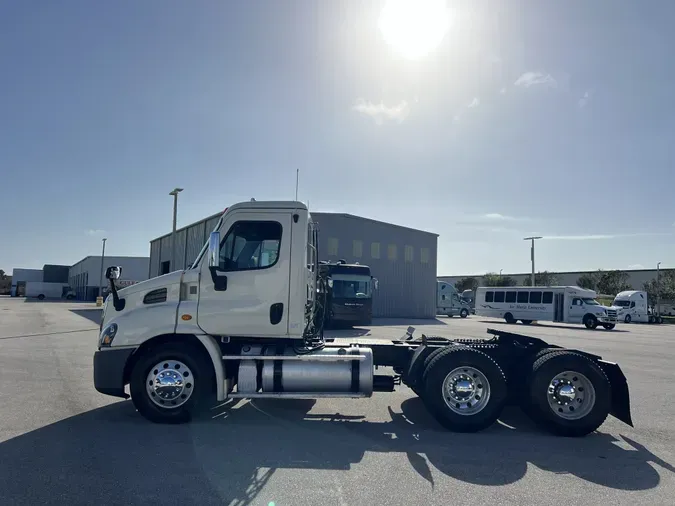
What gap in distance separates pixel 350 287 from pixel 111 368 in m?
18.1

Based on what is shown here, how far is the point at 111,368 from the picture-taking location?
6785 millimetres

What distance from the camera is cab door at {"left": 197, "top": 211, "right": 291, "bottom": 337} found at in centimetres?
688

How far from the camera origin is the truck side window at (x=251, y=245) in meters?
6.97

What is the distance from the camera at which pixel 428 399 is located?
673cm

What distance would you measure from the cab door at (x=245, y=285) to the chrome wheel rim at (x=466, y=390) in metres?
2.35

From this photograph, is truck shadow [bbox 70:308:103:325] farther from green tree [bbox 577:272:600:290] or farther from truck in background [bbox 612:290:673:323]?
green tree [bbox 577:272:600:290]

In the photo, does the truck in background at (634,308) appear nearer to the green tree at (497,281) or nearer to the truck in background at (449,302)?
the truck in background at (449,302)

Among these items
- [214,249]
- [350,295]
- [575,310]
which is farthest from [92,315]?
[575,310]

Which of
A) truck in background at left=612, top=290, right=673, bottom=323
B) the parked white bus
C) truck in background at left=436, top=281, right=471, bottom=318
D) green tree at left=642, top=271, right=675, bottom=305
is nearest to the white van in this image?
truck in background at left=612, top=290, right=673, bottom=323

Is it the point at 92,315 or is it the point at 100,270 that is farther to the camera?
the point at 100,270

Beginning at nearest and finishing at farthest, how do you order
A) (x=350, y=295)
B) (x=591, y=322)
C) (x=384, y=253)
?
(x=350, y=295)
(x=591, y=322)
(x=384, y=253)

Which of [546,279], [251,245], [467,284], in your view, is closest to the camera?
[251,245]

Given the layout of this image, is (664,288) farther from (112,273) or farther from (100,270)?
(100,270)

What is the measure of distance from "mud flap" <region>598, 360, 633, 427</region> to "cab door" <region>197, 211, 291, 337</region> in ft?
14.7
